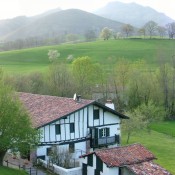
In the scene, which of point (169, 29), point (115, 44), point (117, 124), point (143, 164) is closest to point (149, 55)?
point (115, 44)

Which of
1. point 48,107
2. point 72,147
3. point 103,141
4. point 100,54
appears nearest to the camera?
point 72,147

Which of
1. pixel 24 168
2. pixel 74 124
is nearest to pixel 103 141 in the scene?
pixel 74 124

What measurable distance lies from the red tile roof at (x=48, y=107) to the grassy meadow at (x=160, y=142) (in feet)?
34.3

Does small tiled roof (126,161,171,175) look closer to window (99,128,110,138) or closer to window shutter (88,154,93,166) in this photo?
window shutter (88,154,93,166)

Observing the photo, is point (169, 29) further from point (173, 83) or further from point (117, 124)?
point (117, 124)

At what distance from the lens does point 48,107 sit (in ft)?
148

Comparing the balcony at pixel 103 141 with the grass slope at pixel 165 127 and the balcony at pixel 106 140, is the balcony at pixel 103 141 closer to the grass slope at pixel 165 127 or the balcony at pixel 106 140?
the balcony at pixel 106 140

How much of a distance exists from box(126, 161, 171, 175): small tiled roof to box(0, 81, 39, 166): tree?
8.81 m

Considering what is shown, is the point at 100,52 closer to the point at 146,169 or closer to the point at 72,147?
the point at 72,147

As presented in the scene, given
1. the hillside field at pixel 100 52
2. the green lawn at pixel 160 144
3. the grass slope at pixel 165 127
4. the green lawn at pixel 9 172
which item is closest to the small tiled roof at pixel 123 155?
the green lawn at pixel 160 144

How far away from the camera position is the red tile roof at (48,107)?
4208 centimetres

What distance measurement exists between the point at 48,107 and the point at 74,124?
351 cm

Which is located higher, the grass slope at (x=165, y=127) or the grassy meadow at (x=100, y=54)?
the grassy meadow at (x=100, y=54)

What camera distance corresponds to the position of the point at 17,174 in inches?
1307
